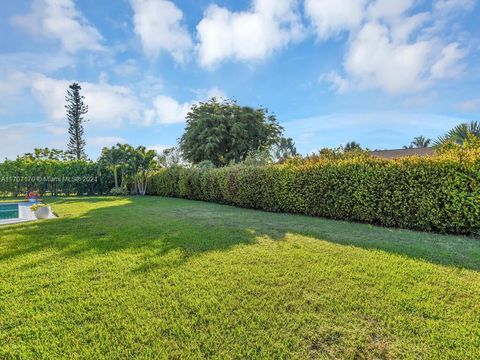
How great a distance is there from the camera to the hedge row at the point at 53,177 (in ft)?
70.8

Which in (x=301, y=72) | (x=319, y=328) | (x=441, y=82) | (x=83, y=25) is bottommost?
(x=319, y=328)

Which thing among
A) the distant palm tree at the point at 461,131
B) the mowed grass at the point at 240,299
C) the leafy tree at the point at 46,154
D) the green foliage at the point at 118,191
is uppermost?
A: the leafy tree at the point at 46,154

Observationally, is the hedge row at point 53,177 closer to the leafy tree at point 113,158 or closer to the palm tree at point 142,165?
the leafy tree at point 113,158

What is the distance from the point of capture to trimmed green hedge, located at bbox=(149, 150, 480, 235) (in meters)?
→ 5.93

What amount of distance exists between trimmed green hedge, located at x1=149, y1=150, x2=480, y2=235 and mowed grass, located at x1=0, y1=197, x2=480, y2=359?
107 cm

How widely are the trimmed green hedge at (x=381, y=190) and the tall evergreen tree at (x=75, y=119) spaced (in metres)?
32.8

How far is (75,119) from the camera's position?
A: 34781 mm

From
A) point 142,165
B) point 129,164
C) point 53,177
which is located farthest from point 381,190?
point 53,177

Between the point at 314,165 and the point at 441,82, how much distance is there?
6.16 meters

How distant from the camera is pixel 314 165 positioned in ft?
28.9

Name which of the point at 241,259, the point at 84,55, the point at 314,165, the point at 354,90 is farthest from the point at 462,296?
the point at 84,55

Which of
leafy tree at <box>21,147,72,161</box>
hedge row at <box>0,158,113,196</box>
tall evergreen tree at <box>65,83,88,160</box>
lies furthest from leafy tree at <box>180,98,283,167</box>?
tall evergreen tree at <box>65,83,88,160</box>

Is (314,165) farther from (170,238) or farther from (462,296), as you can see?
(462,296)

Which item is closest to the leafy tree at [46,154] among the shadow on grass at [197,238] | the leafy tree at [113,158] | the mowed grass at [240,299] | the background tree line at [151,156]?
the background tree line at [151,156]
